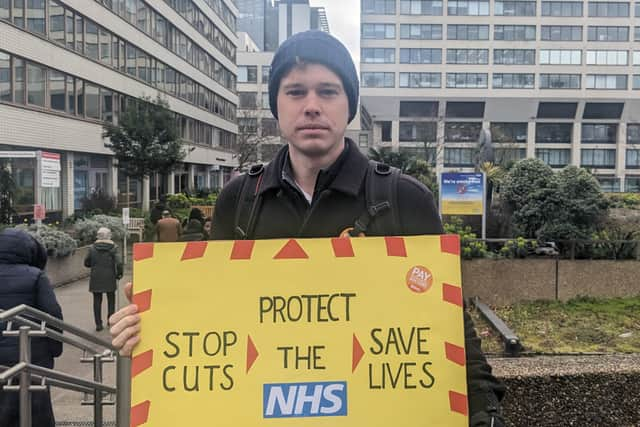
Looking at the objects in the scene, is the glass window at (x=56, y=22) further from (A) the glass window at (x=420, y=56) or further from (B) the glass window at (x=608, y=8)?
(B) the glass window at (x=608, y=8)

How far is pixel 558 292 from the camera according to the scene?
29.5 feet

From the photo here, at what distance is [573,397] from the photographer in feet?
12.3

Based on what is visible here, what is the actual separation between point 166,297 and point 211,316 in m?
0.16

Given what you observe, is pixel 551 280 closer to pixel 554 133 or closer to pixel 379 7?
pixel 379 7

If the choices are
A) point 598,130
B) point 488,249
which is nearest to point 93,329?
point 488,249

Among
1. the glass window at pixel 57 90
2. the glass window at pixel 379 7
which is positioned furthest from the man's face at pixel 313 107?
the glass window at pixel 379 7

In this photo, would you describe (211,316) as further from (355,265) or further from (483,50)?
(483,50)

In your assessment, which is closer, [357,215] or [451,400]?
[451,400]

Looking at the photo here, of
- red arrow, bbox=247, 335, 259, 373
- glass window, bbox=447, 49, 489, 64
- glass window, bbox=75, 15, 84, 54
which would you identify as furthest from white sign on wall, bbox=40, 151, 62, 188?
glass window, bbox=447, 49, 489, 64

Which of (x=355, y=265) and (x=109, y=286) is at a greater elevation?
(x=355, y=265)

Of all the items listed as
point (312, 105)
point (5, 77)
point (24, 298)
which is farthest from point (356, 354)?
point (5, 77)

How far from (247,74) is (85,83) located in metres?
51.3

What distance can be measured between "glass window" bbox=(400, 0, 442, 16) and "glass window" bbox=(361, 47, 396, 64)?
491 cm

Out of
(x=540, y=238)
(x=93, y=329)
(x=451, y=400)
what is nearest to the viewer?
(x=451, y=400)
